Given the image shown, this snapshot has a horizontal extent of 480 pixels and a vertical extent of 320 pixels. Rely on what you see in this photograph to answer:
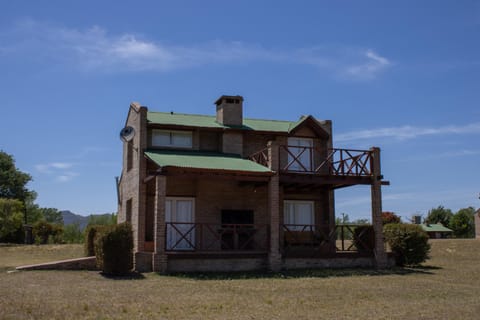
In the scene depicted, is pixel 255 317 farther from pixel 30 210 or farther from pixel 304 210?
pixel 30 210

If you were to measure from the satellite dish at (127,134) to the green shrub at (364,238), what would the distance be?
10090 millimetres

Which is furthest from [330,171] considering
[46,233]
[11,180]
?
[11,180]

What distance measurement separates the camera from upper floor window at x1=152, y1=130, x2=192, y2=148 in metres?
23.0

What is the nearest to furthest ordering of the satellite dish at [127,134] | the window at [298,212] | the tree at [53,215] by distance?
1. the satellite dish at [127,134]
2. the window at [298,212]
3. the tree at [53,215]

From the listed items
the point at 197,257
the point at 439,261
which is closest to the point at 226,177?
the point at 197,257

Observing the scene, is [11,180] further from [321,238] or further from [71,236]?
[321,238]

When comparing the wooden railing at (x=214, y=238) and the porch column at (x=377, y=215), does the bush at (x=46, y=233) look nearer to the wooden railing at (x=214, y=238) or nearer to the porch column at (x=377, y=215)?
the wooden railing at (x=214, y=238)

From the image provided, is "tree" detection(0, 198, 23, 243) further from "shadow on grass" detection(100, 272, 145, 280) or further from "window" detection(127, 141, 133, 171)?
"shadow on grass" detection(100, 272, 145, 280)

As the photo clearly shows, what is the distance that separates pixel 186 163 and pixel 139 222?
11.7ft

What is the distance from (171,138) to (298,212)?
21.7 feet

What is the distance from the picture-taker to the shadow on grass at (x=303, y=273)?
57.6 feet

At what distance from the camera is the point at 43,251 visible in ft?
96.9

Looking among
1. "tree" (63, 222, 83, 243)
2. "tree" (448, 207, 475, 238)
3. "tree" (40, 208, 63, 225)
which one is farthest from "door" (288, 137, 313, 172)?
"tree" (40, 208, 63, 225)

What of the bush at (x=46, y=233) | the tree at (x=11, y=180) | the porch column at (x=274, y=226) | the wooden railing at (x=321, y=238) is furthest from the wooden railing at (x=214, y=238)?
the tree at (x=11, y=180)
